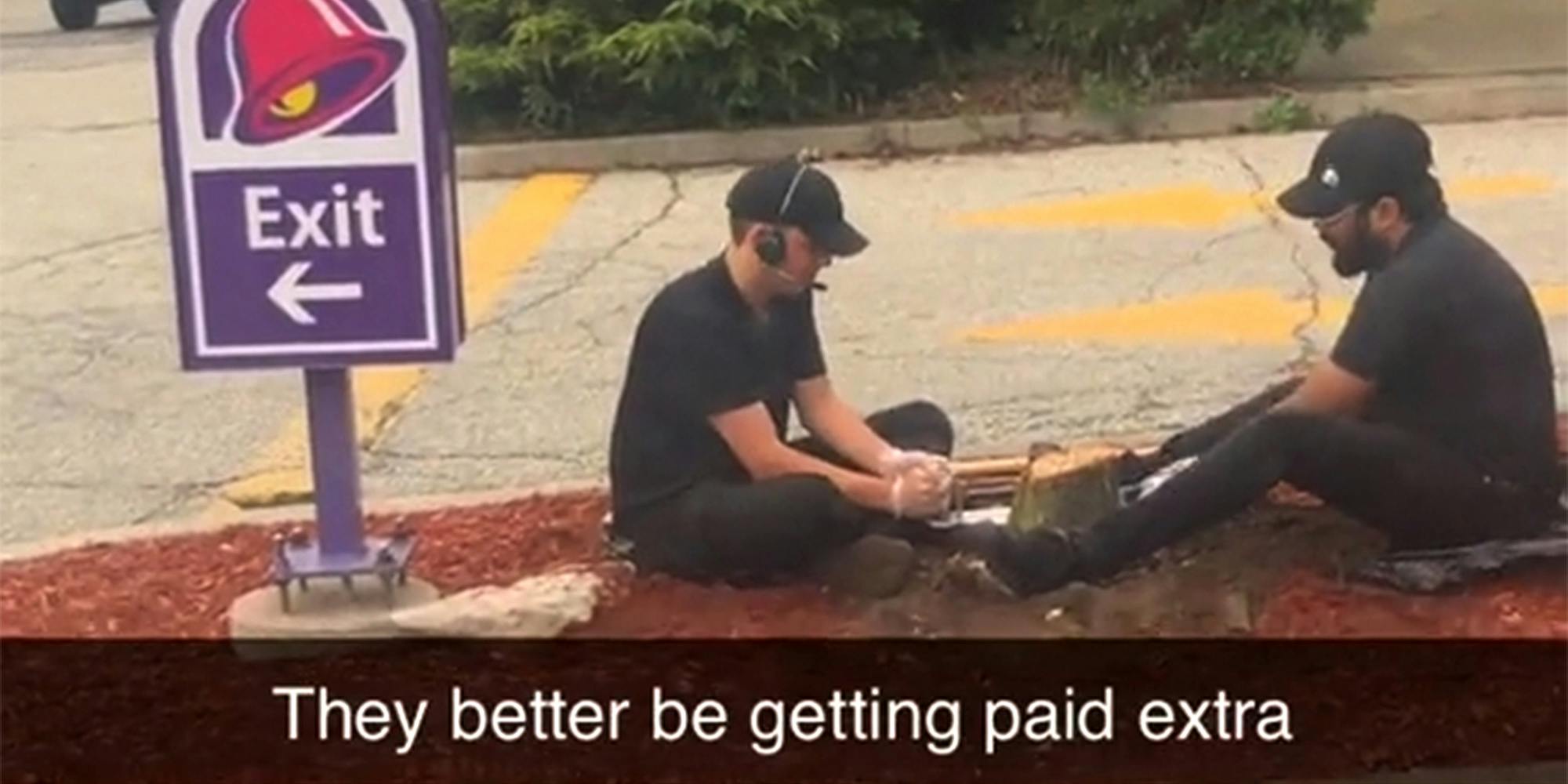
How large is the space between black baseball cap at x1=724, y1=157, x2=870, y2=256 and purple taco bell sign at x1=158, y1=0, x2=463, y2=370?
0.41m

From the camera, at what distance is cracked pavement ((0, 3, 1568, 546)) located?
192 inches

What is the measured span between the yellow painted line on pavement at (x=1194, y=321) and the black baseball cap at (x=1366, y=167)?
188 centimetres

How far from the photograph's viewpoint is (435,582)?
3725 mm

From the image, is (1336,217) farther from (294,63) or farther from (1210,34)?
(1210,34)

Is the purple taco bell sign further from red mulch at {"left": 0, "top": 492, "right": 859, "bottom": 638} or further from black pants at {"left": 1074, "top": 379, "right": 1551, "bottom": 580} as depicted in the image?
black pants at {"left": 1074, "top": 379, "right": 1551, "bottom": 580}

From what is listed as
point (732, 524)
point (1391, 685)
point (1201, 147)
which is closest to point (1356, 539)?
point (1391, 685)

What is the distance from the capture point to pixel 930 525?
3.49m

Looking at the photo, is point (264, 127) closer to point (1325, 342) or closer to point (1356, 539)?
point (1356, 539)

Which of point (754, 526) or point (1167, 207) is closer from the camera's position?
point (754, 526)

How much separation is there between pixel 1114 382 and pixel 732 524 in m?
1.85

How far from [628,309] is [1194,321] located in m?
1.25

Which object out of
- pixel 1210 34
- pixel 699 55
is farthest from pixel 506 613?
pixel 1210 34

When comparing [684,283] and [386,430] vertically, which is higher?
[684,283]

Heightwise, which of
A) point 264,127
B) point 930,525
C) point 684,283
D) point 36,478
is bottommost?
point 36,478
